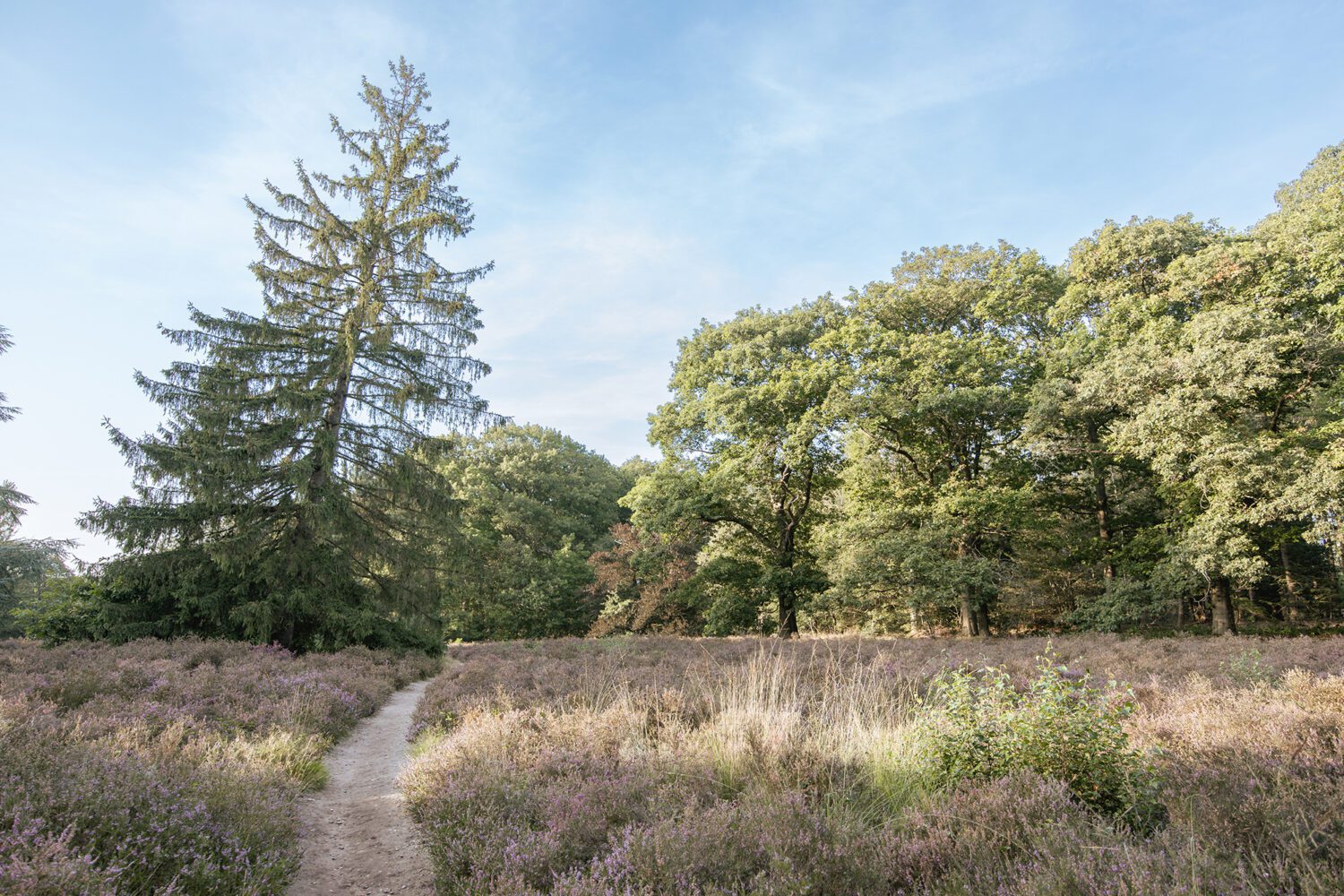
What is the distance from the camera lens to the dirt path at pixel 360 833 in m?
3.96

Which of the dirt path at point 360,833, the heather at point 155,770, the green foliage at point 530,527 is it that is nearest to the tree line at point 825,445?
the heather at point 155,770

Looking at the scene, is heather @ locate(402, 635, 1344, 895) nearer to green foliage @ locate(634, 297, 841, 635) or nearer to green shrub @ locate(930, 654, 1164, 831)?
green shrub @ locate(930, 654, 1164, 831)

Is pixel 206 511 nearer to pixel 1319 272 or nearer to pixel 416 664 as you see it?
pixel 416 664

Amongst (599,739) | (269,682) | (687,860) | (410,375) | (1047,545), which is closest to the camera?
(687,860)

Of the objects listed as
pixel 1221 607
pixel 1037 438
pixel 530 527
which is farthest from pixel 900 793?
pixel 530 527

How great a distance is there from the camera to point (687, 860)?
10.2 ft

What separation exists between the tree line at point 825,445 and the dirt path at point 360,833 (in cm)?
796

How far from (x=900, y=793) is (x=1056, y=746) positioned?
1074 millimetres

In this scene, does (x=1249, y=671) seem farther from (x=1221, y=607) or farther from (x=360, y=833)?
(x=1221, y=607)

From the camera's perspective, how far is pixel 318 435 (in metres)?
14.2

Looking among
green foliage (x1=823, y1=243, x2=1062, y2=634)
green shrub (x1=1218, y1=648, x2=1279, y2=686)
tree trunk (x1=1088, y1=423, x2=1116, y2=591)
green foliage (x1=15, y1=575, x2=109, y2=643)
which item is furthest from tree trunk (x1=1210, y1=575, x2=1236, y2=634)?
green foliage (x1=15, y1=575, x2=109, y2=643)

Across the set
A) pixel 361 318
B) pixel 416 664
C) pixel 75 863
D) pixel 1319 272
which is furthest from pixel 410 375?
pixel 1319 272

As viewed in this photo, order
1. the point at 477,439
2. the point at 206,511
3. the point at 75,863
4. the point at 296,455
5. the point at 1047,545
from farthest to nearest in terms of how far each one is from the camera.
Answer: the point at 477,439, the point at 1047,545, the point at 296,455, the point at 206,511, the point at 75,863

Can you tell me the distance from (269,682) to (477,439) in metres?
32.4
